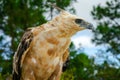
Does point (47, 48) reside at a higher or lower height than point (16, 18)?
higher

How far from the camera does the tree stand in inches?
600

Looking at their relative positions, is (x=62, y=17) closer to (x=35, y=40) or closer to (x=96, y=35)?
(x=35, y=40)

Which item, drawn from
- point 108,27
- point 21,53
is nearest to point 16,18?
point 108,27

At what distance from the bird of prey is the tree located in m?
10.5

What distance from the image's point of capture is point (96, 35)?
1784 cm

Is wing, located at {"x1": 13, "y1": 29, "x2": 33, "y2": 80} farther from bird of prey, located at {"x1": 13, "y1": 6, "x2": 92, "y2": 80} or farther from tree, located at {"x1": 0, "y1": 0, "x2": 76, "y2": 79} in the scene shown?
tree, located at {"x1": 0, "y1": 0, "x2": 76, "y2": 79}

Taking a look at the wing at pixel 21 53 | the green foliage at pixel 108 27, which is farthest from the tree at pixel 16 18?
the wing at pixel 21 53

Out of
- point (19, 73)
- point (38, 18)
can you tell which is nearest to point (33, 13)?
point (38, 18)

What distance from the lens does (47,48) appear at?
4113 mm

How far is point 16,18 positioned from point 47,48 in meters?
11.6

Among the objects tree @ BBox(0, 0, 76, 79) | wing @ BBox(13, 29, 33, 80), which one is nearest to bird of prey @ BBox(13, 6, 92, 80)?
wing @ BBox(13, 29, 33, 80)

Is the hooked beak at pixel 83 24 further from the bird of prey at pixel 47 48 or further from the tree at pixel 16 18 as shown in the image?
the tree at pixel 16 18

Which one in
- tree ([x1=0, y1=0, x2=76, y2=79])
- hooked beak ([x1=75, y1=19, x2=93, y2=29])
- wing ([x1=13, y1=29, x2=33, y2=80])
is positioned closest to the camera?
hooked beak ([x1=75, y1=19, x2=93, y2=29])

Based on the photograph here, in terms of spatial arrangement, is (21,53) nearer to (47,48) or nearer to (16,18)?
(47,48)
